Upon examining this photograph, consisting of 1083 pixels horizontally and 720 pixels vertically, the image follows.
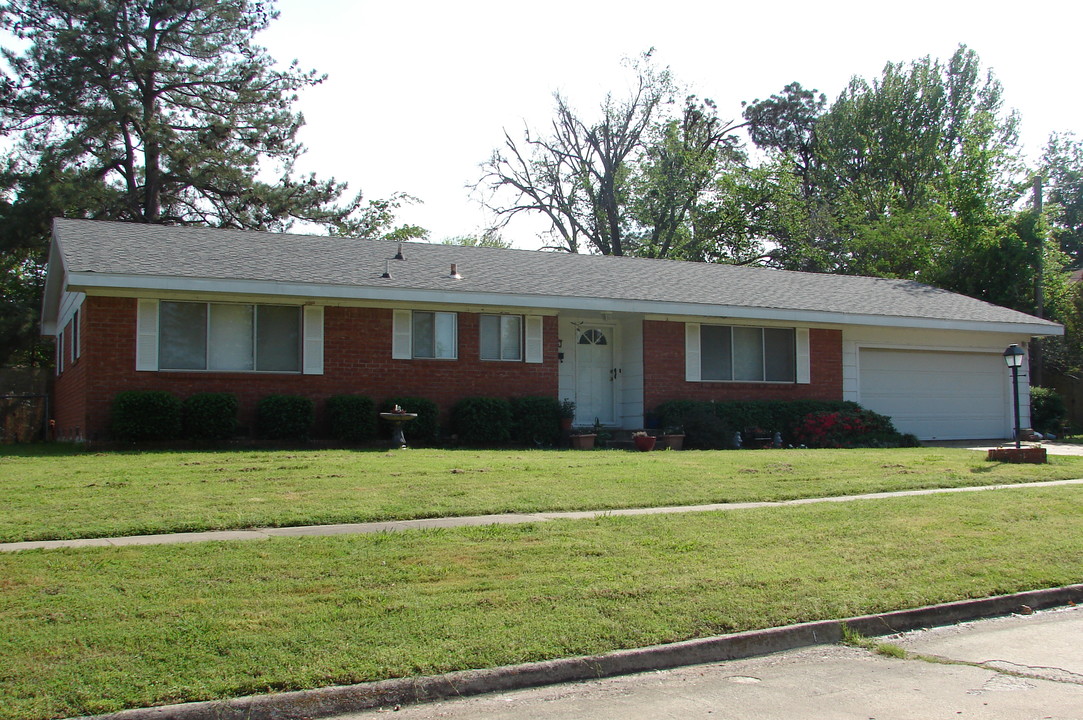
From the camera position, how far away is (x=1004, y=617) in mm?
7074

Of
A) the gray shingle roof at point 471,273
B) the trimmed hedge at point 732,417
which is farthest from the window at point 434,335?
the trimmed hedge at point 732,417

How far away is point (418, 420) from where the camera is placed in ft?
57.5

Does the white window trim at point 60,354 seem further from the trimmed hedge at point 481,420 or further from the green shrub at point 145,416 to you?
the trimmed hedge at point 481,420

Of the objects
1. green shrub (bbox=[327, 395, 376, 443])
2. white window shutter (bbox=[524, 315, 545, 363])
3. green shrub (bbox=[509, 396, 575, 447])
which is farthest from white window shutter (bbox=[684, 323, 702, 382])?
green shrub (bbox=[327, 395, 376, 443])

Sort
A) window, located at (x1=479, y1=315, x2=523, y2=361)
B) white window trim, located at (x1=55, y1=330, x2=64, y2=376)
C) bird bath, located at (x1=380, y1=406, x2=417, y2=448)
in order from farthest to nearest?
1. white window trim, located at (x1=55, y1=330, x2=64, y2=376)
2. window, located at (x1=479, y1=315, x2=523, y2=361)
3. bird bath, located at (x1=380, y1=406, x2=417, y2=448)

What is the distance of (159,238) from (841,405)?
50.0 feet

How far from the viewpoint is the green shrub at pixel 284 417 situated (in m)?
16.4

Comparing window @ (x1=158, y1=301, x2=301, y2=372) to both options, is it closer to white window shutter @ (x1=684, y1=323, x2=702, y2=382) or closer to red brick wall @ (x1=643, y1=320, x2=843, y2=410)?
red brick wall @ (x1=643, y1=320, x2=843, y2=410)

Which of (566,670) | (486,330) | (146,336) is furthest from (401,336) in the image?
(566,670)

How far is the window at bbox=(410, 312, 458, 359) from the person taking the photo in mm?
18484

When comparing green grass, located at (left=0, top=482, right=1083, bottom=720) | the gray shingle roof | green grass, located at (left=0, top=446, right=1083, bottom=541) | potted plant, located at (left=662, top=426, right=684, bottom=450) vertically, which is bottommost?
green grass, located at (left=0, top=482, right=1083, bottom=720)

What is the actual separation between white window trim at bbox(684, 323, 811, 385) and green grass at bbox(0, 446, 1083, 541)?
13.1 feet

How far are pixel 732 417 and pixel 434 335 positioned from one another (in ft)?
21.7

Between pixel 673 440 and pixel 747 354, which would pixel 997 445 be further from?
pixel 673 440
